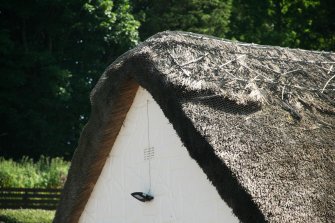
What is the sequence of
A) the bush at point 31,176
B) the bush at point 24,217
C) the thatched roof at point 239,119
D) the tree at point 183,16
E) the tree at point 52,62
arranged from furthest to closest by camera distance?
the tree at point 183,16, the tree at point 52,62, the bush at point 31,176, the bush at point 24,217, the thatched roof at point 239,119

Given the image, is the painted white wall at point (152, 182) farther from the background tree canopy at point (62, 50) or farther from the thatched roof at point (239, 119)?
the background tree canopy at point (62, 50)

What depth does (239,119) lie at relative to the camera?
23.1 feet

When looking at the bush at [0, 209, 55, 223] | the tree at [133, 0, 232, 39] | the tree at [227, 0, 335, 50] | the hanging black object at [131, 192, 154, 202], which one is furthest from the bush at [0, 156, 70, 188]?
the hanging black object at [131, 192, 154, 202]

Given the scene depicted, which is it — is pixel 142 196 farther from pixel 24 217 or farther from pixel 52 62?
pixel 52 62

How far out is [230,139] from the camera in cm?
668

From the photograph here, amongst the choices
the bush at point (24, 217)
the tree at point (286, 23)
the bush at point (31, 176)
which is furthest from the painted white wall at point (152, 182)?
the tree at point (286, 23)

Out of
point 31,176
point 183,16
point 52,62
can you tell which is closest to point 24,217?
point 31,176

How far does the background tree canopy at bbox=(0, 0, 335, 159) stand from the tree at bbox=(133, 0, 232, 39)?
0.08 metres

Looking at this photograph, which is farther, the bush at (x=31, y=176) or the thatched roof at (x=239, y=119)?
the bush at (x=31, y=176)

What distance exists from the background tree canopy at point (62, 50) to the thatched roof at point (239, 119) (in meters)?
19.0

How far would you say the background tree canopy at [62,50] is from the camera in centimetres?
2773

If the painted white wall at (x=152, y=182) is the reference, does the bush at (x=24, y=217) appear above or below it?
below

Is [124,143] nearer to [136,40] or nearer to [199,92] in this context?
[199,92]

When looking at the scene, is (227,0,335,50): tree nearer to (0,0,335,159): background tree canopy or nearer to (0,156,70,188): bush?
(0,0,335,159): background tree canopy
